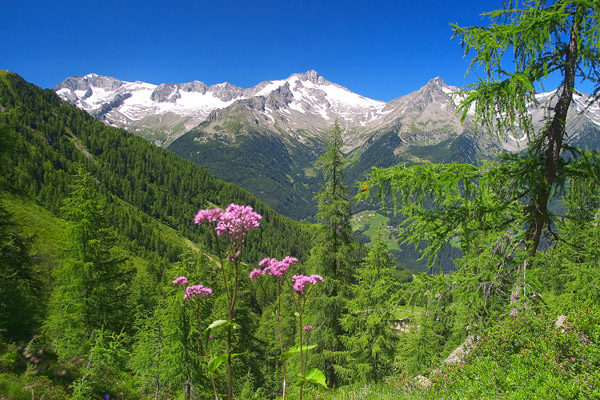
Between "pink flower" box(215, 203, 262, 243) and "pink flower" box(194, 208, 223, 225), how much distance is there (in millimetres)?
57

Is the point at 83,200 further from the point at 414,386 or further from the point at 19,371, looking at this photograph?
the point at 414,386

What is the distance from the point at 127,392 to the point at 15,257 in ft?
48.1

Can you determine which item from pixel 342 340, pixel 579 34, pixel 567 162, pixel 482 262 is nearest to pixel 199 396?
pixel 342 340

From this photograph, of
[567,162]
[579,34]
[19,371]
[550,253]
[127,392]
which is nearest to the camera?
[579,34]

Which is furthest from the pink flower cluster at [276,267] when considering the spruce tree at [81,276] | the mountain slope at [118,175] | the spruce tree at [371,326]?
the mountain slope at [118,175]

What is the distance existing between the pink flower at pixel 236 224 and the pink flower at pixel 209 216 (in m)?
0.06

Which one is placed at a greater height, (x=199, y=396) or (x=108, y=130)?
(x=108, y=130)

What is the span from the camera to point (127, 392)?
772 cm

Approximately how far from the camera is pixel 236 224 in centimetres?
344

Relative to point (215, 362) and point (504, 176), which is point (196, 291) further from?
point (504, 176)

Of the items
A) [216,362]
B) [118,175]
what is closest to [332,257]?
[216,362]

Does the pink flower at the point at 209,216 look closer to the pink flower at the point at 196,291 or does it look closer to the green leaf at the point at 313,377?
the pink flower at the point at 196,291

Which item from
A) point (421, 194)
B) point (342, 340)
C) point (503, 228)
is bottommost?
point (342, 340)

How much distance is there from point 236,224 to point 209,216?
312 millimetres
